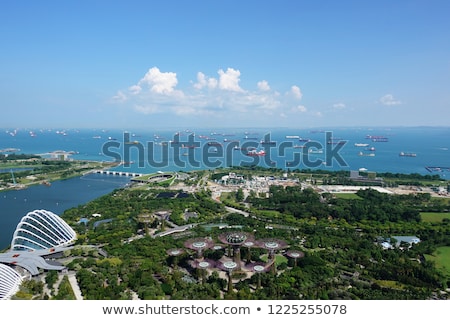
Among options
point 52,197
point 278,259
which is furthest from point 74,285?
point 52,197

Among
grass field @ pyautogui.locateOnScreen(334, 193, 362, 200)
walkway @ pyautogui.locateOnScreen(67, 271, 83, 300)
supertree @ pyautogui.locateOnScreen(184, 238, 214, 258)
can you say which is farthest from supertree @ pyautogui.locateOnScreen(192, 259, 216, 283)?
grass field @ pyautogui.locateOnScreen(334, 193, 362, 200)

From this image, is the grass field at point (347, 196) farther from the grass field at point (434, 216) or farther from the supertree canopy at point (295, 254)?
the supertree canopy at point (295, 254)

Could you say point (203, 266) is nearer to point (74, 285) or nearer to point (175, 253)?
point (175, 253)

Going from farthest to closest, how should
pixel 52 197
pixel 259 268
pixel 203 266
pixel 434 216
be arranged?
1. pixel 52 197
2. pixel 434 216
3. pixel 203 266
4. pixel 259 268

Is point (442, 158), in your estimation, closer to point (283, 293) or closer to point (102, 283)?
point (283, 293)

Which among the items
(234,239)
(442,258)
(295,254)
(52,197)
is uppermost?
(234,239)

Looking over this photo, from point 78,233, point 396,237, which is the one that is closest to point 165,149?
point 78,233

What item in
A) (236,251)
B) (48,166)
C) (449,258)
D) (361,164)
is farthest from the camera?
(361,164)

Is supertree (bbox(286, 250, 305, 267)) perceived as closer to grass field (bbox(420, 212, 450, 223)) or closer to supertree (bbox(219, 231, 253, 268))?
supertree (bbox(219, 231, 253, 268))
